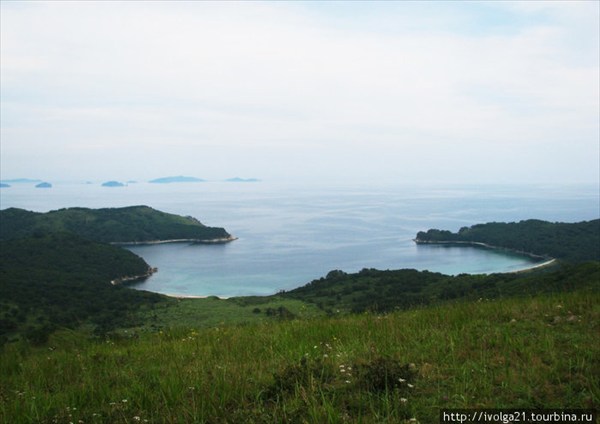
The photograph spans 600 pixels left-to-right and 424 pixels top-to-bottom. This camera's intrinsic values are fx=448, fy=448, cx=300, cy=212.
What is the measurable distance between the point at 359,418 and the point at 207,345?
5.05 meters

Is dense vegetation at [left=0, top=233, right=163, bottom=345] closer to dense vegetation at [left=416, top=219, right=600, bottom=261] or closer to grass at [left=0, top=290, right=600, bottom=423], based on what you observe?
grass at [left=0, top=290, right=600, bottom=423]

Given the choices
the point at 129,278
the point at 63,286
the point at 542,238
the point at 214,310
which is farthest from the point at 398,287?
the point at 542,238

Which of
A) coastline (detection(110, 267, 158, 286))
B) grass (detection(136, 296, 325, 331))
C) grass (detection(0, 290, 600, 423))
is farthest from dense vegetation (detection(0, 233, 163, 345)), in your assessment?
grass (detection(0, 290, 600, 423))

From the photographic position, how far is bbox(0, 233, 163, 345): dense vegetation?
74.9 m

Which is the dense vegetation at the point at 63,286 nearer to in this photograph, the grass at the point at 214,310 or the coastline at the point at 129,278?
the coastline at the point at 129,278

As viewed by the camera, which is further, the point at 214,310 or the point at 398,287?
the point at 398,287

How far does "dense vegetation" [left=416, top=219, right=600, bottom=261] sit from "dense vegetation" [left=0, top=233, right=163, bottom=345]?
396 ft

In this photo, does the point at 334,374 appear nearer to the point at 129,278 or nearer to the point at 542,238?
the point at 129,278

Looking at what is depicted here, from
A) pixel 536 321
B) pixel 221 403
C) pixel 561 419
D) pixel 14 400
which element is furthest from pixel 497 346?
pixel 14 400

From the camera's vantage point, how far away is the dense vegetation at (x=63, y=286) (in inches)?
2950

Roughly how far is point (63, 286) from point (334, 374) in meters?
121

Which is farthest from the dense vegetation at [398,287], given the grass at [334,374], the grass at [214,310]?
the grass at [334,374]

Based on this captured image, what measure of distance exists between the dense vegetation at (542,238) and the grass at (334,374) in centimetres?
16236

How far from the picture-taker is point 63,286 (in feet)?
362
